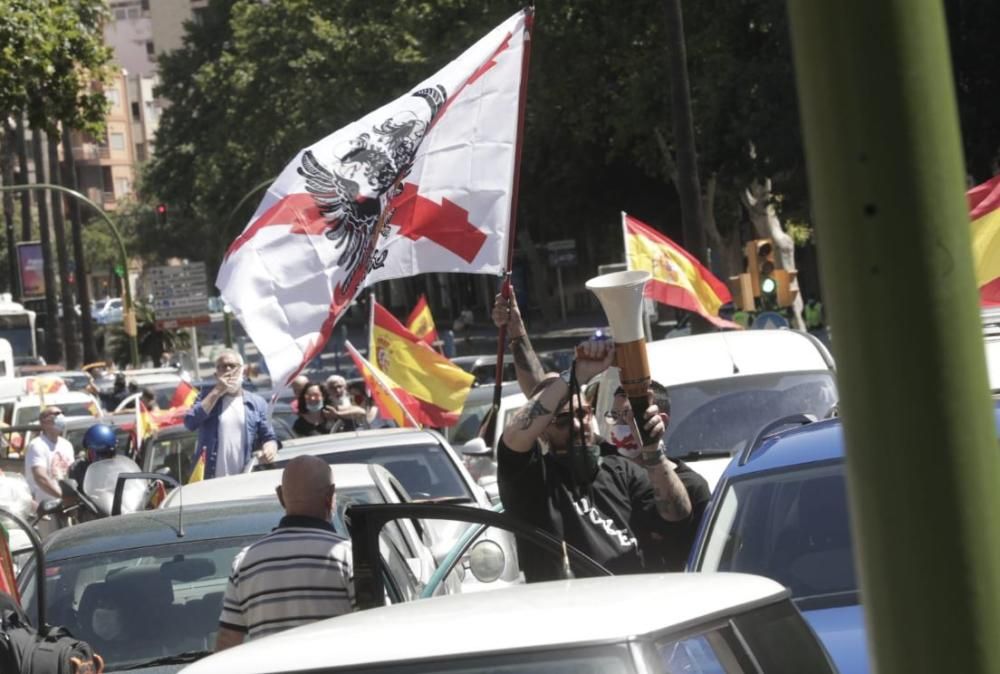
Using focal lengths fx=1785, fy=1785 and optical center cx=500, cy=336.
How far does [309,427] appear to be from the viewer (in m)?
15.8

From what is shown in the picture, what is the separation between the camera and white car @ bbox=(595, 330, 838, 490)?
10.4 meters

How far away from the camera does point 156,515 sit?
24.5ft

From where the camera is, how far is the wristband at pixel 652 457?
620cm

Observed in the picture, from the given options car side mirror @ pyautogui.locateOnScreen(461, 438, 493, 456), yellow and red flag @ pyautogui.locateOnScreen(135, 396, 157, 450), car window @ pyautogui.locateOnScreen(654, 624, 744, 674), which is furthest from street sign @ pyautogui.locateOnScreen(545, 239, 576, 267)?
car window @ pyautogui.locateOnScreen(654, 624, 744, 674)

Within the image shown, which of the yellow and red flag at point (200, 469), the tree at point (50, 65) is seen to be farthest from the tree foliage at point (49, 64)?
the yellow and red flag at point (200, 469)

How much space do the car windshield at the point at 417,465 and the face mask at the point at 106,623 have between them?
13.7 feet

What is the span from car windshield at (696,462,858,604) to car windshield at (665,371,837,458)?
3.75m

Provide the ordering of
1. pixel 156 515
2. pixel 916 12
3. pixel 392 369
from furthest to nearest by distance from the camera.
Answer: pixel 392 369, pixel 156 515, pixel 916 12

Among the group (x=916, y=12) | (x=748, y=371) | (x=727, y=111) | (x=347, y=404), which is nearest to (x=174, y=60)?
(x=727, y=111)

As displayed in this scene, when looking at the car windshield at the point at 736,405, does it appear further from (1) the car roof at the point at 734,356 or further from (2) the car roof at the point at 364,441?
(2) the car roof at the point at 364,441

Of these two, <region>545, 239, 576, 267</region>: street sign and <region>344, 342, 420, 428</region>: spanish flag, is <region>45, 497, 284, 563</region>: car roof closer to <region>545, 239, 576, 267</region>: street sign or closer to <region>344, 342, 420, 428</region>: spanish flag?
<region>344, 342, 420, 428</region>: spanish flag

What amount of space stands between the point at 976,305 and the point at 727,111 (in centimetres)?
2813

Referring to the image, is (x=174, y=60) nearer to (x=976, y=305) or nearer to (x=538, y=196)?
(x=538, y=196)

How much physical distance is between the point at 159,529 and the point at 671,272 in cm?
894
